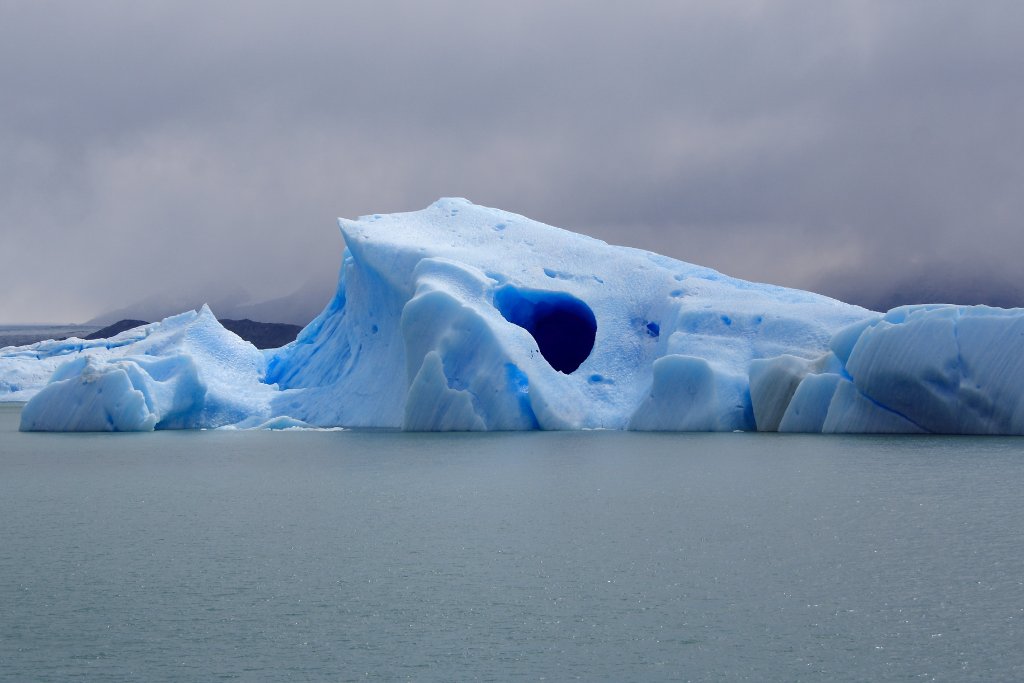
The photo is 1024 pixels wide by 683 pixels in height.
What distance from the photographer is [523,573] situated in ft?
24.4

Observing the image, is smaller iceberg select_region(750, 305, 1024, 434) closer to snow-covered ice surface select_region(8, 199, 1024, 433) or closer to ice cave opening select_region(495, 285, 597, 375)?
snow-covered ice surface select_region(8, 199, 1024, 433)

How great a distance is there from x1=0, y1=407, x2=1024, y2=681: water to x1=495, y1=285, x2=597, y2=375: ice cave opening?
8.04m

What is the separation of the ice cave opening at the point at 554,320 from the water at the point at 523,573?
804cm

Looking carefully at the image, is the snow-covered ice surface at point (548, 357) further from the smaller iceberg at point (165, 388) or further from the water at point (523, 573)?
the water at point (523, 573)

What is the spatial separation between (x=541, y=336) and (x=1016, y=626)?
1961cm

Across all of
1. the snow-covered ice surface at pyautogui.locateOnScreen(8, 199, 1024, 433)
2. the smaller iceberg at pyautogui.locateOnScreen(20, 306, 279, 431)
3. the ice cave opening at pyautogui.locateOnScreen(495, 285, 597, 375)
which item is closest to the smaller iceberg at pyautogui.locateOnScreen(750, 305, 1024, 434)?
the snow-covered ice surface at pyautogui.locateOnScreen(8, 199, 1024, 433)

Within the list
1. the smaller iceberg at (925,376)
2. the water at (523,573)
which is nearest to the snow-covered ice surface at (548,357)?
the smaller iceberg at (925,376)

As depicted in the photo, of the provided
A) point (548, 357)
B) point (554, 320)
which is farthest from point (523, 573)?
point (548, 357)

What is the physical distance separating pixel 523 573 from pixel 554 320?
686 inches

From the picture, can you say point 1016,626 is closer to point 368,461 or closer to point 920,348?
point 368,461

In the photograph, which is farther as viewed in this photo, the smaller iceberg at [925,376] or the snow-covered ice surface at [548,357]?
the snow-covered ice surface at [548,357]

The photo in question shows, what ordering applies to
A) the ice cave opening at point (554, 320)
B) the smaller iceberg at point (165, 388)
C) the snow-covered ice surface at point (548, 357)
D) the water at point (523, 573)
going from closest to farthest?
the water at point (523, 573) → the snow-covered ice surface at point (548, 357) → the ice cave opening at point (554, 320) → the smaller iceberg at point (165, 388)

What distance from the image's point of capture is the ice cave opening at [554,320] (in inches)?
866

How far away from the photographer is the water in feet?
17.9
